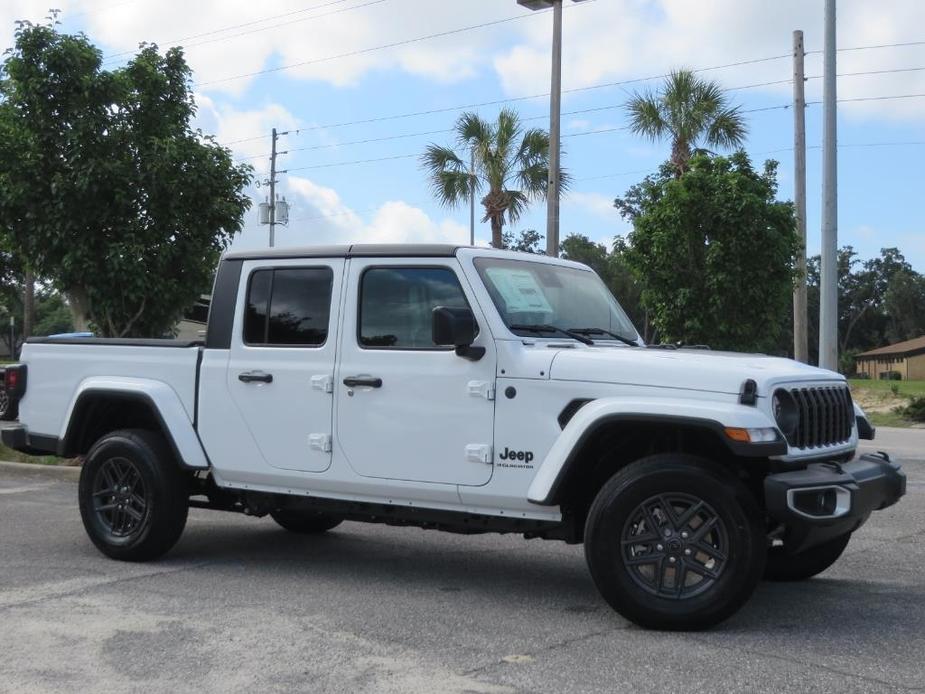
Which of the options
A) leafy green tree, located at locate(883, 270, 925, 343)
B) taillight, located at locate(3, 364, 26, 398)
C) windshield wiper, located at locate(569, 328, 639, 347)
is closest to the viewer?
windshield wiper, located at locate(569, 328, 639, 347)

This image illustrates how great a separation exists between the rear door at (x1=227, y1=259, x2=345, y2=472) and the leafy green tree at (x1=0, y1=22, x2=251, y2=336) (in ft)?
18.8

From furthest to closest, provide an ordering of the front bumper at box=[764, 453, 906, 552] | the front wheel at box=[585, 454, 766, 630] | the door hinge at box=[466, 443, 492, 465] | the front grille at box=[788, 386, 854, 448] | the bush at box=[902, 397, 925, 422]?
the bush at box=[902, 397, 925, 422], the door hinge at box=[466, 443, 492, 465], the front grille at box=[788, 386, 854, 448], the front wheel at box=[585, 454, 766, 630], the front bumper at box=[764, 453, 906, 552]

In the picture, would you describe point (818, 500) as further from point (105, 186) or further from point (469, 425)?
point (105, 186)

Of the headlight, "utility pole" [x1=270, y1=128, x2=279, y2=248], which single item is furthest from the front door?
"utility pole" [x1=270, y1=128, x2=279, y2=248]

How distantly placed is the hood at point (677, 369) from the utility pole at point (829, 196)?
1158cm

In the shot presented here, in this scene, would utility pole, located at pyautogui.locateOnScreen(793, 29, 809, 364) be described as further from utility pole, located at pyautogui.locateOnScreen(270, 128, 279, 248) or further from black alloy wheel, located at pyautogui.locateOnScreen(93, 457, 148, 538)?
utility pole, located at pyautogui.locateOnScreen(270, 128, 279, 248)

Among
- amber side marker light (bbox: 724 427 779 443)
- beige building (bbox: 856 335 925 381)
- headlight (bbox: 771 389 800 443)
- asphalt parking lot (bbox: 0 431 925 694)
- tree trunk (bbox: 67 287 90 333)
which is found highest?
beige building (bbox: 856 335 925 381)

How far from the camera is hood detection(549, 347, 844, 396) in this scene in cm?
536

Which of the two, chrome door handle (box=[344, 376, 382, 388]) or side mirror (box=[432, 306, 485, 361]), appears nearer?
side mirror (box=[432, 306, 485, 361])

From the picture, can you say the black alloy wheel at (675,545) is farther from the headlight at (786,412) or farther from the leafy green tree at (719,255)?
the leafy green tree at (719,255)

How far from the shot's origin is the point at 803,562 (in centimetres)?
665

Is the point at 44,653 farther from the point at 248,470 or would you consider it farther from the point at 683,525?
the point at 683,525

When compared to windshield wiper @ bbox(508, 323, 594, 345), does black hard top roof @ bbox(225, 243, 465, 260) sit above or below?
above

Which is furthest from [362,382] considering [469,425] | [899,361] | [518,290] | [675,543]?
[899,361]
